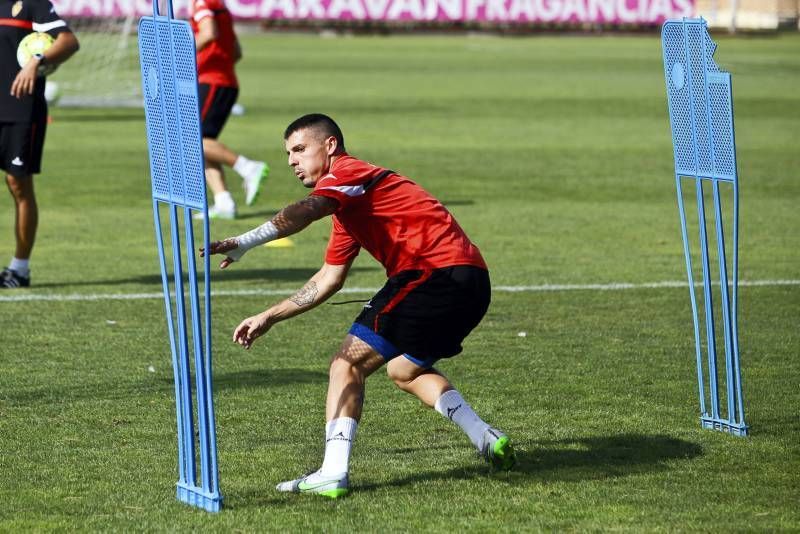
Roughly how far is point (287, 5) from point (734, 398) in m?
47.7

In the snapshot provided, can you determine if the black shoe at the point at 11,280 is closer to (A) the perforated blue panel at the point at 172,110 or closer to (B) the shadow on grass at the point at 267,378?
(B) the shadow on grass at the point at 267,378

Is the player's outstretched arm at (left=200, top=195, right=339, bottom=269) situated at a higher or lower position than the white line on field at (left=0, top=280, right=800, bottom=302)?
higher

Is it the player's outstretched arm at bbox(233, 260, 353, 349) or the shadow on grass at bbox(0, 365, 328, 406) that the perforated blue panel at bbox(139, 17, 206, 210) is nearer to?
the player's outstretched arm at bbox(233, 260, 353, 349)

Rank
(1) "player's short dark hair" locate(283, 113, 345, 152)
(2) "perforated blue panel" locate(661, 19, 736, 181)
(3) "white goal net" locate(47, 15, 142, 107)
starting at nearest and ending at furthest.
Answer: (1) "player's short dark hair" locate(283, 113, 345, 152), (2) "perforated blue panel" locate(661, 19, 736, 181), (3) "white goal net" locate(47, 15, 142, 107)

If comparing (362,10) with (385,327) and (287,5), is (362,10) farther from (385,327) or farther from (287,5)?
(385,327)

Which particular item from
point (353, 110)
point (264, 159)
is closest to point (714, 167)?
point (264, 159)

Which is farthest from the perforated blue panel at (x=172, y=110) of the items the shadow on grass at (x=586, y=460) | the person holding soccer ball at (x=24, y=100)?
the person holding soccer ball at (x=24, y=100)

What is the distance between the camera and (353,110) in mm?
25266

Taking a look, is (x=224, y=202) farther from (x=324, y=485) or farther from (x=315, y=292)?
(x=324, y=485)

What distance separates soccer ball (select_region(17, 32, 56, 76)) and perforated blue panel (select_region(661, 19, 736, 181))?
5050 millimetres

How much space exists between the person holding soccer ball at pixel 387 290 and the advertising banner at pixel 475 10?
1847 inches

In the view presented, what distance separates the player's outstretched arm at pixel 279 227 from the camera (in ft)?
16.4

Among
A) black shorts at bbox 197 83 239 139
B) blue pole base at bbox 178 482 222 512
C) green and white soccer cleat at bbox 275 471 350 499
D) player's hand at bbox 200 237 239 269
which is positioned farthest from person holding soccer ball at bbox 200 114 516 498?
black shorts at bbox 197 83 239 139

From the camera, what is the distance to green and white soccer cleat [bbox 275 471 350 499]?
542 cm
